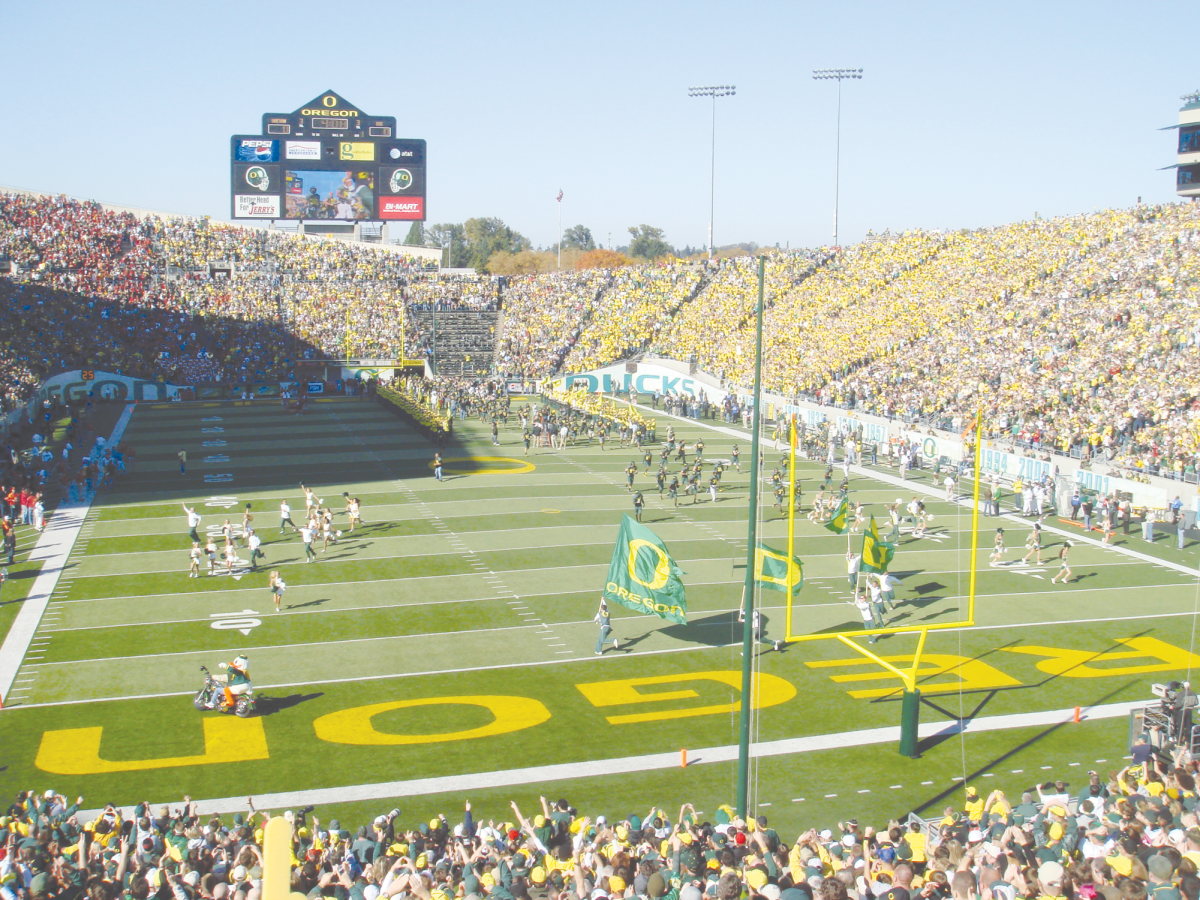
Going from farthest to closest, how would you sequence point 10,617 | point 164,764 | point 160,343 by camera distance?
point 160,343
point 10,617
point 164,764

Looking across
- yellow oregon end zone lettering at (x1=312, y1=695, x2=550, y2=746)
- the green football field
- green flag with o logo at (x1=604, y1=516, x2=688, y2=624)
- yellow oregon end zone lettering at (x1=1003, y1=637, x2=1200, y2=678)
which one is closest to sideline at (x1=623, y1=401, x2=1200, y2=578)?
the green football field

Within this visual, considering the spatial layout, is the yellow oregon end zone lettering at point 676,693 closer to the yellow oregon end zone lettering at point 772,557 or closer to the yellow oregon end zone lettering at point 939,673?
the yellow oregon end zone lettering at point 939,673

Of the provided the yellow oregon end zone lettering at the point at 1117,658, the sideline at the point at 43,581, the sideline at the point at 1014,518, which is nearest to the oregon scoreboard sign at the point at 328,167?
the sideline at the point at 1014,518

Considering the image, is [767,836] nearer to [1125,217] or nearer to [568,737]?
[568,737]

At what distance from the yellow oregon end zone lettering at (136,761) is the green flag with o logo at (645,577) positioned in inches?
235

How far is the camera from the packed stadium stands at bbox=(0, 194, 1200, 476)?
38.6 m

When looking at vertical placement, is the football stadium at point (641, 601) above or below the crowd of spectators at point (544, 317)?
below

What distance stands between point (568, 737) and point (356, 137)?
195ft

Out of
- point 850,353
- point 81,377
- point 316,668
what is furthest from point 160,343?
point 316,668

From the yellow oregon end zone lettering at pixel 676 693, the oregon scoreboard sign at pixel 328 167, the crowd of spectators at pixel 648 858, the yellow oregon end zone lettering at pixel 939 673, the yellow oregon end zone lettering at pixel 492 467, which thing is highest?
the oregon scoreboard sign at pixel 328 167

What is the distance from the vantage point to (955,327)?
4816 centimetres

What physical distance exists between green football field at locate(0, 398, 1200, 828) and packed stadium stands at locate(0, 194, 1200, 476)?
35.8 ft

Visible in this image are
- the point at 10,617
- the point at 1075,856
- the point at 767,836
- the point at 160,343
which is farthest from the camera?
the point at 160,343

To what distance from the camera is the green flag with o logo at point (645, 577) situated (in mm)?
17453
